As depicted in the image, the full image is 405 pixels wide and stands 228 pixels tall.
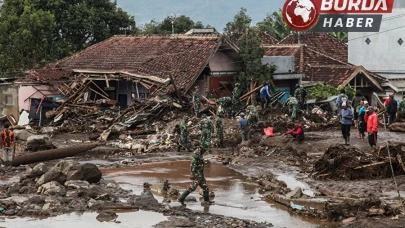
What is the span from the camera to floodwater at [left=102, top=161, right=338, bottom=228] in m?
15.8

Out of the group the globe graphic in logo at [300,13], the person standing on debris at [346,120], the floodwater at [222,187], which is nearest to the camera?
the floodwater at [222,187]

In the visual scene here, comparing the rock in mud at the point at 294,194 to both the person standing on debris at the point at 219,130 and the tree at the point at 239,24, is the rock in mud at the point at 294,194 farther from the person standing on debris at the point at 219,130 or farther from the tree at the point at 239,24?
the tree at the point at 239,24

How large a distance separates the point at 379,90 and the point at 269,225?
26.2 meters

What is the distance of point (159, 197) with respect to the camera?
18219 millimetres

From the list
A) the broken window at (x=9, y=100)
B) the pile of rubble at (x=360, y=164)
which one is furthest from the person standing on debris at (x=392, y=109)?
the broken window at (x=9, y=100)

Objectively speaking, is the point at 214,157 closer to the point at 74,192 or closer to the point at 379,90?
the point at 74,192

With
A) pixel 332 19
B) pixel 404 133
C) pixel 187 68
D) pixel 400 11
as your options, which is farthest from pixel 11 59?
pixel 404 133

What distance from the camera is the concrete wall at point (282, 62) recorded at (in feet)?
118

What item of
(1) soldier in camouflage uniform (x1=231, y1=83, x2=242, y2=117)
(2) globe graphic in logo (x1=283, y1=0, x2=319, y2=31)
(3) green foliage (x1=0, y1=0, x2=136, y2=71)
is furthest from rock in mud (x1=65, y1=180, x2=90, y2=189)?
(3) green foliage (x1=0, y1=0, x2=136, y2=71)

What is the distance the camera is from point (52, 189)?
59.6 ft

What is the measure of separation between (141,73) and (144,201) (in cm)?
1812

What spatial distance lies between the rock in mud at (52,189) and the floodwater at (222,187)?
6.01 ft

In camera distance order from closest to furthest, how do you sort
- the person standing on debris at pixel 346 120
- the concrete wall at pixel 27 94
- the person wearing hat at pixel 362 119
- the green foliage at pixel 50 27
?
the person standing on debris at pixel 346 120, the person wearing hat at pixel 362 119, the concrete wall at pixel 27 94, the green foliage at pixel 50 27

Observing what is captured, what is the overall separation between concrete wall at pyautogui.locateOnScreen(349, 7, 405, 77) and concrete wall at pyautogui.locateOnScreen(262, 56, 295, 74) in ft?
23.4
